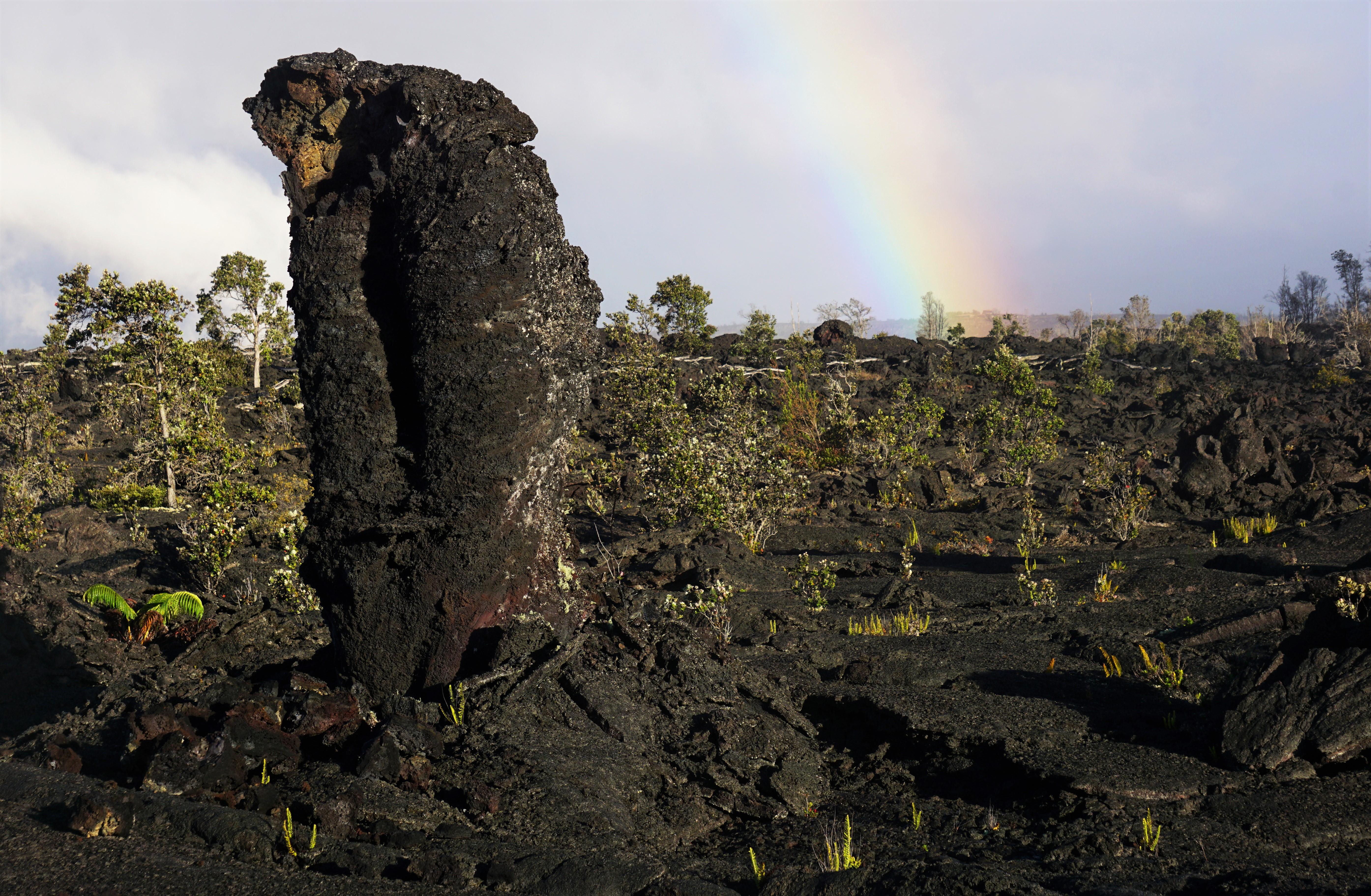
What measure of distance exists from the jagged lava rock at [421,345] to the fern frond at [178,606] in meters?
3.55

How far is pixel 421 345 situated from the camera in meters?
5.29

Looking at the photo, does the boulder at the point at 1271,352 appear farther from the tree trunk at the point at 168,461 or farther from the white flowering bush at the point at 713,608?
the tree trunk at the point at 168,461

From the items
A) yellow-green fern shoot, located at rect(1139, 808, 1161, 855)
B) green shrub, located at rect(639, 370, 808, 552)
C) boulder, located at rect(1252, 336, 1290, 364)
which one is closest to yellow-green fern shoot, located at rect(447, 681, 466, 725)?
yellow-green fern shoot, located at rect(1139, 808, 1161, 855)

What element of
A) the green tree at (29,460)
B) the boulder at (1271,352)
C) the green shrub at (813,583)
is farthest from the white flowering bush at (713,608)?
the boulder at (1271,352)

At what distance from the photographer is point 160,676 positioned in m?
6.98

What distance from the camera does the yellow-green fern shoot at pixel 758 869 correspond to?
407 cm

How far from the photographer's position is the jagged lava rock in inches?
207

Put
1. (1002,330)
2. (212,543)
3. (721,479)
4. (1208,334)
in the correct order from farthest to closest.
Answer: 1. (1208,334)
2. (1002,330)
3. (721,479)
4. (212,543)

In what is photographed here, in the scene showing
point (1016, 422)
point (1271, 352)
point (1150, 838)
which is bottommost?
point (1150, 838)

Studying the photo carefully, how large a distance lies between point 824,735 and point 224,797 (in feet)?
11.7

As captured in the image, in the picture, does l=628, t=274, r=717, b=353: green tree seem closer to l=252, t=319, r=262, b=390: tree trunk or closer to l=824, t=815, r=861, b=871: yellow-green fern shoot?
l=252, t=319, r=262, b=390: tree trunk

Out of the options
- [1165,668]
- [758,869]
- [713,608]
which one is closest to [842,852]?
[758,869]

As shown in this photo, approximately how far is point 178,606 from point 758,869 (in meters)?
6.40

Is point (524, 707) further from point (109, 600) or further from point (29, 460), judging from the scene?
point (29, 460)
